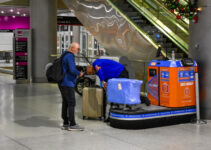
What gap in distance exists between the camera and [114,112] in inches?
297

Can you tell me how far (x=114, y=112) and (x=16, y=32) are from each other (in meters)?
9.20

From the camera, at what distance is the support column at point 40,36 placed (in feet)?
51.8

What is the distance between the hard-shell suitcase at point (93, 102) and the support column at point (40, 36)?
788 cm

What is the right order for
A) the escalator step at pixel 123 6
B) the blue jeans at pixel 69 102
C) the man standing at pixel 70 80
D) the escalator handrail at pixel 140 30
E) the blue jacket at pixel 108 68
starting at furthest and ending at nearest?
the escalator step at pixel 123 6
the escalator handrail at pixel 140 30
the blue jacket at pixel 108 68
the blue jeans at pixel 69 102
the man standing at pixel 70 80

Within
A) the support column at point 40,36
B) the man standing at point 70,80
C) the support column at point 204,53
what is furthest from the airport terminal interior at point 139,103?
the support column at point 40,36

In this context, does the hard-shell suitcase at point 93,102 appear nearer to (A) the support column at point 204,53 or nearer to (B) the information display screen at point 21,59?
(A) the support column at point 204,53

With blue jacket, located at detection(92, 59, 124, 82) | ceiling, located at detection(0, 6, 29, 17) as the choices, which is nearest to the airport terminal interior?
blue jacket, located at detection(92, 59, 124, 82)

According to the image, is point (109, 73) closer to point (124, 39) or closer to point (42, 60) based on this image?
point (124, 39)

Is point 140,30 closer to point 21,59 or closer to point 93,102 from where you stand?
point 93,102

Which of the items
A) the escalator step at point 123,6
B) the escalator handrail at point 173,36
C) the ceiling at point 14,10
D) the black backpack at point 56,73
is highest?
the ceiling at point 14,10

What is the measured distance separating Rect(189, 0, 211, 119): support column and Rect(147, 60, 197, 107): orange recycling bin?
23 cm

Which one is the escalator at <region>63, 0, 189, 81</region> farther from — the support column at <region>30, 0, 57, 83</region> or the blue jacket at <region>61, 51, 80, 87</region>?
the blue jacket at <region>61, 51, 80, 87</region>

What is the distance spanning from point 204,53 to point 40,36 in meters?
8.77

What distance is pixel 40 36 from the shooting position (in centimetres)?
1579
